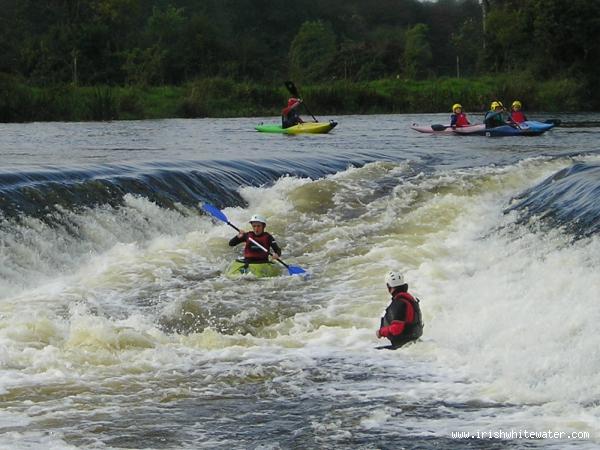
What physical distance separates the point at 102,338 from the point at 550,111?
37.3m

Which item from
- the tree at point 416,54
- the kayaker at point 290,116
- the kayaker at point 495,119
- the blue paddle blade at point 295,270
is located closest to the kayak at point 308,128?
the kayaker at point 290,116

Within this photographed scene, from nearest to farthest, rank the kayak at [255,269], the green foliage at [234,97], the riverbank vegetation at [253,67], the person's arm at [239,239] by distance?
the kayak at [255,269] < the person's arm at [239,239] < the riverbank vegetation at [253,67] < the green foliage at [234,97]

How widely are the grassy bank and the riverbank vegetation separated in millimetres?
56

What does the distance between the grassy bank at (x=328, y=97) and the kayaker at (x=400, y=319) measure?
3144 cm

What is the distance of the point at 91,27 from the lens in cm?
5025

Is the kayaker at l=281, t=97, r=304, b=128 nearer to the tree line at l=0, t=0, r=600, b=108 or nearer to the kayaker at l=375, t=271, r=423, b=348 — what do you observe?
the tree line at l=0, t=0, r=600, b=108

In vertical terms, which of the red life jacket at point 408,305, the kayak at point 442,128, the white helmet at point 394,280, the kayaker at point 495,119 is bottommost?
the red life jacket at point 408,305

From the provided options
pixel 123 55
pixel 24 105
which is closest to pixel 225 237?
pixel 24 105

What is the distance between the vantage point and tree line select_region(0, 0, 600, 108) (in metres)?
46.7

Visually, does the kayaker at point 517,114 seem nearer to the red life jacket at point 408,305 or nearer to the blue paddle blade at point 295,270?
the blue paddle blade at point 295,270

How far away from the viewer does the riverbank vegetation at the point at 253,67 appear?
139ft

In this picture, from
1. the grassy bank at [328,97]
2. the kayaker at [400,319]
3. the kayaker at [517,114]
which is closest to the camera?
the kayaker at [400,319]

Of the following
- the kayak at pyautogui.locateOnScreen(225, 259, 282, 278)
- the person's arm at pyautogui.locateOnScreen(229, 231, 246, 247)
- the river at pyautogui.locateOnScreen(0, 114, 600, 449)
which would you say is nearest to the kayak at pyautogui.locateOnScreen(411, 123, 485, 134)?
the river at pyautogui.locateOnScreen(0, 114, 600, 449)

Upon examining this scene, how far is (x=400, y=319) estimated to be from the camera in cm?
911
